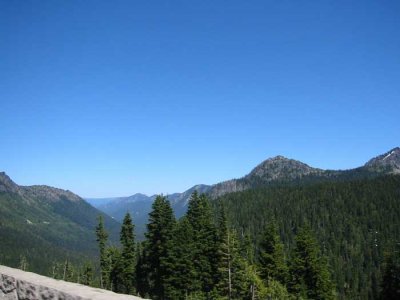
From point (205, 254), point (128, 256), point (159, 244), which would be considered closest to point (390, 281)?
point (205, 254)

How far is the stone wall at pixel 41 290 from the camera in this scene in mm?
5574

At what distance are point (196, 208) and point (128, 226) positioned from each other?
46.6 feet

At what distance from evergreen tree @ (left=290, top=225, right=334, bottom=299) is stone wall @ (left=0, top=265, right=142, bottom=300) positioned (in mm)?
44174

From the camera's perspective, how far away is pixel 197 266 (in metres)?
50.3

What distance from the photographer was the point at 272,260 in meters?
50.8

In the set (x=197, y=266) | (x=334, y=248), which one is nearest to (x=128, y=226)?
(x=197, y=266)

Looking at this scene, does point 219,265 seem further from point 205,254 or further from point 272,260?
point 272,260

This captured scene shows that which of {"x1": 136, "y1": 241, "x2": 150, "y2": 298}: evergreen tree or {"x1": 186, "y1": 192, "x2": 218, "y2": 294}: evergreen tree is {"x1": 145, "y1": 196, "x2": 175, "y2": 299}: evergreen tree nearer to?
{"x1": 136, "y1": 241, "x2": 150, "y2": 298}: evergreen tree

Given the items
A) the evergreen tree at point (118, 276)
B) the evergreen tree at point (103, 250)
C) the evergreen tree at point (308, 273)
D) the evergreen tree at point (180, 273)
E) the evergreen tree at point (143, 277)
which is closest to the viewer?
the evergreen tree at point (308, 273)

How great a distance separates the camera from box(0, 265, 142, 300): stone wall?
5574 millimetres

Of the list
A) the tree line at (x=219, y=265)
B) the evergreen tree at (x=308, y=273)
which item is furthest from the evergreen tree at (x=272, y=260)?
the evergreen tree at (x=308, y=273)

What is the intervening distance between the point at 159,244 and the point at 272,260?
47.2ft

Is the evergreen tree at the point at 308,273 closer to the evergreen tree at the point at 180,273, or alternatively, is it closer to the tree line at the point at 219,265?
the tree line at the point at 219,265

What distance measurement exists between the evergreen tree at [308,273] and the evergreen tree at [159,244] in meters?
15.6
